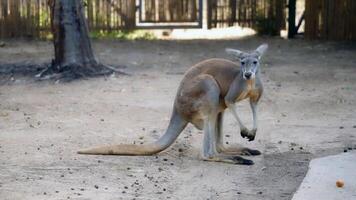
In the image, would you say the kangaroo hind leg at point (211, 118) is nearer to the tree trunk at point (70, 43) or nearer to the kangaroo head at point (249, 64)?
the kangaroo head at point (249, 64)

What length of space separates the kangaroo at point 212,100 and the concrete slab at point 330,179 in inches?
31.4

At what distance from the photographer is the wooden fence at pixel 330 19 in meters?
15.0

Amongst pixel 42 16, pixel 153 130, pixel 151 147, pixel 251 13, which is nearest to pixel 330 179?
pixel 151 147

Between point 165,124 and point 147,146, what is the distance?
1560 mm

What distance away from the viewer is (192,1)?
16.2 meters

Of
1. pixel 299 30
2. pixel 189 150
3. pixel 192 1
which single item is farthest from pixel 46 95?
pixel 299 30

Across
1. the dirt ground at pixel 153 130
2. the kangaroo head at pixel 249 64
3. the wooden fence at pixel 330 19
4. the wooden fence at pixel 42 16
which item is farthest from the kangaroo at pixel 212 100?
the wooden fence at pixel 42 16

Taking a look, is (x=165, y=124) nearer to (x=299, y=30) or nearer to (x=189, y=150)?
(x=189, y=150)

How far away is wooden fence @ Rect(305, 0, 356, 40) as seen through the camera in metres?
15.0

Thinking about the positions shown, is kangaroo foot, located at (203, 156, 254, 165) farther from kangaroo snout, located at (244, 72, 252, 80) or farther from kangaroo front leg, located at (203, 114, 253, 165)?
kangaroo snout, located at (244, 72, 252, 80)

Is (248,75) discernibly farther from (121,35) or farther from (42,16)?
(42,16)

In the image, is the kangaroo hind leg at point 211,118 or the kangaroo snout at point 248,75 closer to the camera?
the kangaroo snout at point 248,75

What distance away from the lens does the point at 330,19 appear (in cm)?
1530

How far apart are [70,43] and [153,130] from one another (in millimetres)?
3894
